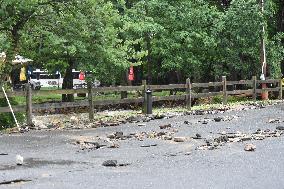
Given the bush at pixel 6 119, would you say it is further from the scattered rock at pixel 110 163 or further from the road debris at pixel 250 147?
the road debris at pixel 250 147

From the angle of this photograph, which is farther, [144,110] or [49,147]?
[144,110]

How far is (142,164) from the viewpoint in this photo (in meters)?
9.42

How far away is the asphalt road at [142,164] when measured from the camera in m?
7.77

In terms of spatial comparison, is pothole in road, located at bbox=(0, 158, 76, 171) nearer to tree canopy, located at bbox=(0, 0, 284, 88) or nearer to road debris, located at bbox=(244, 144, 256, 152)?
road debris, located at bbox=(244, 144, 256, 152)

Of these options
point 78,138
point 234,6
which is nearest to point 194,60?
point 234,6

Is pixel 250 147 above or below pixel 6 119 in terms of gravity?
below

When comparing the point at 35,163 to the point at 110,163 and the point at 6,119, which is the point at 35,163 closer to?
the point at 110,163

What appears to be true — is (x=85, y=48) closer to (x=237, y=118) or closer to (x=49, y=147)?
(x=237, y=118)

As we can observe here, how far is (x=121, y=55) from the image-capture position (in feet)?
74.7

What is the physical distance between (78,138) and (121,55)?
9.77 meters

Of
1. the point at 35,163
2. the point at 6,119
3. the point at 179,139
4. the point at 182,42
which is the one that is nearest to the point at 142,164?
the point at 35,163

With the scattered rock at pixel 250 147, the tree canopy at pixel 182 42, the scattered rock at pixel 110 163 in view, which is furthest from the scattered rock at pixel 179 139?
the tree canopy at pixel 182 42

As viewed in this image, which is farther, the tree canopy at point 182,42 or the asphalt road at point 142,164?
the tree canopy at point 182,42

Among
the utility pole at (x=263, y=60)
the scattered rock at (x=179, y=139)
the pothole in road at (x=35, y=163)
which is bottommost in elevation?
the pothole in road at (x=35, y=163)
